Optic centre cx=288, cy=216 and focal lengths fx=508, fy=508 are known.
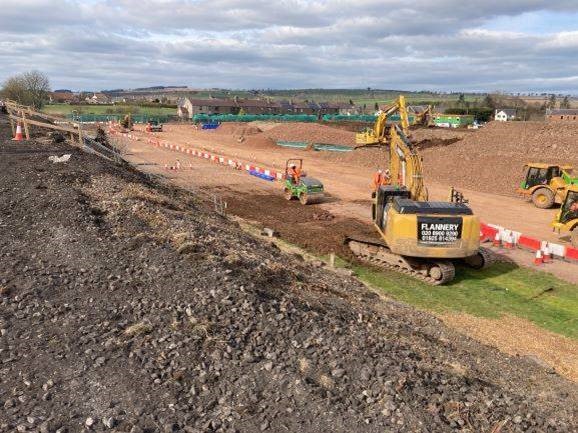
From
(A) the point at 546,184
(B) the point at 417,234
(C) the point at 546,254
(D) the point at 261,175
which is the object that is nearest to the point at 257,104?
(D) the point at 261,175

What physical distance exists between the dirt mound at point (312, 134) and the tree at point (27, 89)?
50528mm

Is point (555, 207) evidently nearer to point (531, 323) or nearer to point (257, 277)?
point (531, 323)

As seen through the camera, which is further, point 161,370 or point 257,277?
point 257,277

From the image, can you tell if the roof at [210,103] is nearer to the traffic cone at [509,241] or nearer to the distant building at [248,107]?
the distant building at [248,107]

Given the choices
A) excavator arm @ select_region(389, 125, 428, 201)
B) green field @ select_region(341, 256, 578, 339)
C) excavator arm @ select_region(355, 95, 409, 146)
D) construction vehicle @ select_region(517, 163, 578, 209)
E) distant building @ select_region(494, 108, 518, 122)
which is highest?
excavator arm @ select_region(355, 95, 409, 146)

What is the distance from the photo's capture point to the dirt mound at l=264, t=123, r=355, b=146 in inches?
2069

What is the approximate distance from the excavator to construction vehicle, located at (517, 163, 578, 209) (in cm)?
1035

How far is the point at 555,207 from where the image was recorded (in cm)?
2555

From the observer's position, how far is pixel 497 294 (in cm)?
1381

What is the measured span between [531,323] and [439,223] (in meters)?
3.37

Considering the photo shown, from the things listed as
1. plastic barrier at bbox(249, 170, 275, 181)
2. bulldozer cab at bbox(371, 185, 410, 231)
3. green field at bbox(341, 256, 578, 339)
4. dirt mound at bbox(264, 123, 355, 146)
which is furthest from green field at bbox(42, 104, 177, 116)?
green field at bbox(341, 256, 578, 339)

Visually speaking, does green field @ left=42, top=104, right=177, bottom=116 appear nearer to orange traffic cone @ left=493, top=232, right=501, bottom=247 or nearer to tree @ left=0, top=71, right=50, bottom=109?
tree @ left=0, top=71, right=50, bottom=109

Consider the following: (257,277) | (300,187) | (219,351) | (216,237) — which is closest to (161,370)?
(219,351)

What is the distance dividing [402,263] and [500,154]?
992 inches
